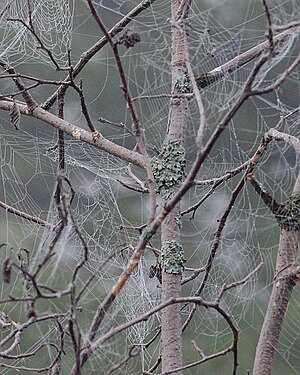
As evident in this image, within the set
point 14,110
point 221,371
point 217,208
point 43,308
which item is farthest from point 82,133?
point 221,371

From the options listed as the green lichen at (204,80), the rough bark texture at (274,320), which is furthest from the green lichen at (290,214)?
the green lichen at (204,80)

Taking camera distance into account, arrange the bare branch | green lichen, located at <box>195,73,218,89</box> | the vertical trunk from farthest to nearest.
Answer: green lichen, located at <box>195,73,218,89</box>
the vertical trunk
the bare branch

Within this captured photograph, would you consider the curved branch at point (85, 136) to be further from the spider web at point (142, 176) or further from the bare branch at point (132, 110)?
the bare branch at point (132, 110)

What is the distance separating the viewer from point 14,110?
0.96 meters

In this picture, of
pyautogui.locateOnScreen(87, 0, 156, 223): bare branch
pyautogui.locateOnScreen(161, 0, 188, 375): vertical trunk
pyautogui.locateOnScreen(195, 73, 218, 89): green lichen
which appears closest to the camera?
pyautogui.locateOnScreen(87, 0, 156, 223): bare branch

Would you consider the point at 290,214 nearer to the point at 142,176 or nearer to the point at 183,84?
the point at 183,84

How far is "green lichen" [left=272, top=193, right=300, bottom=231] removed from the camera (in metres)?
0.88

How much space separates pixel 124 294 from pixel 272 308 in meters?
0.41

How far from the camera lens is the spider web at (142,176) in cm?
95

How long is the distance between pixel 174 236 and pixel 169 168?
0.07m

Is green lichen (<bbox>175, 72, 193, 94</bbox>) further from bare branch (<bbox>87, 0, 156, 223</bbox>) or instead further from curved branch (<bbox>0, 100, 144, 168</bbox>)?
bare branch (<bbox>87, 0, 156, 223</bbox>)

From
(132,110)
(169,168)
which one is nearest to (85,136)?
(169,168)

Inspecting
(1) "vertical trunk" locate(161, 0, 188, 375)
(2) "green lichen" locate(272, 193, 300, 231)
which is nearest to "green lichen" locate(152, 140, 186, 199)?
(1) "vertical trunk" locate(161, 0, 188, 375)

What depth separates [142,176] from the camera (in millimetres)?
1660
